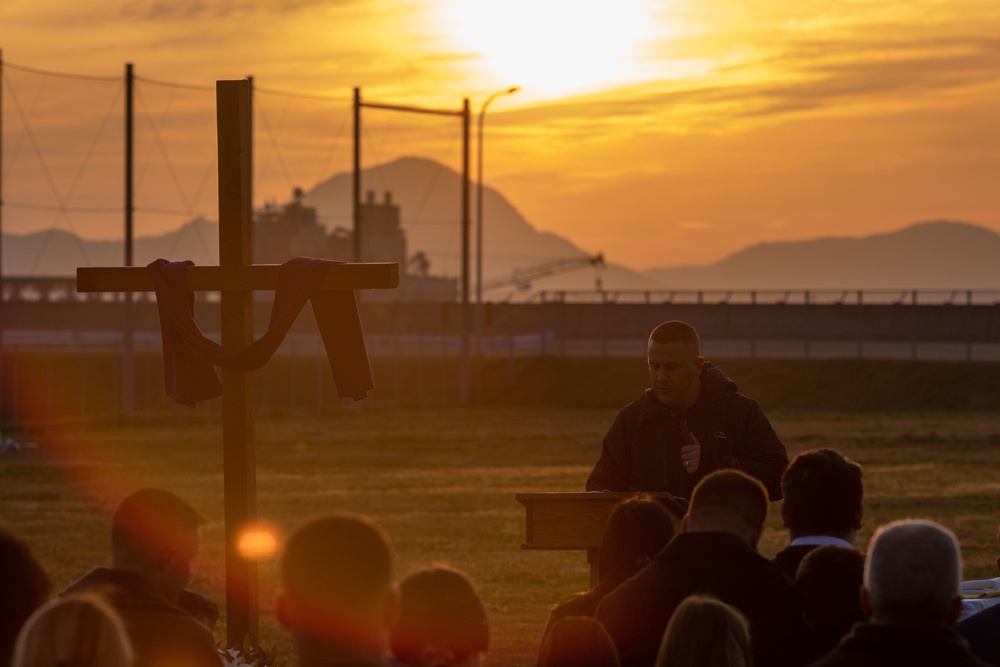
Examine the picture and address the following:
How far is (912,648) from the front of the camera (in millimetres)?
4387

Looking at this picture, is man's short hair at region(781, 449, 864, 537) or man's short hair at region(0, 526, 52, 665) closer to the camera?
man's short hair at region(0, 526, 52, 665)

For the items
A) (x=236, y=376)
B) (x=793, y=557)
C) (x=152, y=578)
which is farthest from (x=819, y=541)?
(x=236, y=376)

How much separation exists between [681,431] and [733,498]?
2735mm

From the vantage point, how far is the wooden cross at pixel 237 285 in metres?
8.95

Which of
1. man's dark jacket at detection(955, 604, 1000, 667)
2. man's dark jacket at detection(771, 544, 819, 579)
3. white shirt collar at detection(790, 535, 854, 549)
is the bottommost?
man's dark jacket at detection(955, 604, 1000, 667)

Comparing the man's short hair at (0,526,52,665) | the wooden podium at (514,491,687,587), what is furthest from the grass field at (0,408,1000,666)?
the man's short hair at (0,526,52,665)

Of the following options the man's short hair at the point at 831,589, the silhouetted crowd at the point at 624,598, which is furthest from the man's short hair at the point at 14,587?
the man's short hair at the point at 831,589

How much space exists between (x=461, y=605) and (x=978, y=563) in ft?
53.1

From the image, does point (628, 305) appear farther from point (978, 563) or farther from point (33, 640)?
point (33, 640)

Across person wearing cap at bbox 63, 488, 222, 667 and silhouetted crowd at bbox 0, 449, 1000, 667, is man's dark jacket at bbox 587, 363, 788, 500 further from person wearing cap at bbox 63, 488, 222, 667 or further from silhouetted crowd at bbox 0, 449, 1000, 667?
person wearing cap at bbox 63, 488, 222, 667

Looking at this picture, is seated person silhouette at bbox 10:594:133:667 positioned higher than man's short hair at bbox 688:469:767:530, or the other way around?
man's short hair at bbox 688:469:767:530

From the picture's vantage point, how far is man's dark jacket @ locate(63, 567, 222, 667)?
510cm

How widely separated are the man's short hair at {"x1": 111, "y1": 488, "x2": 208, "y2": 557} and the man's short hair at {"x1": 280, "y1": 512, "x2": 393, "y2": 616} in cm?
143

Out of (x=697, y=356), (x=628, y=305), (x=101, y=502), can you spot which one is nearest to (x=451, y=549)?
(x=101, y=502)
